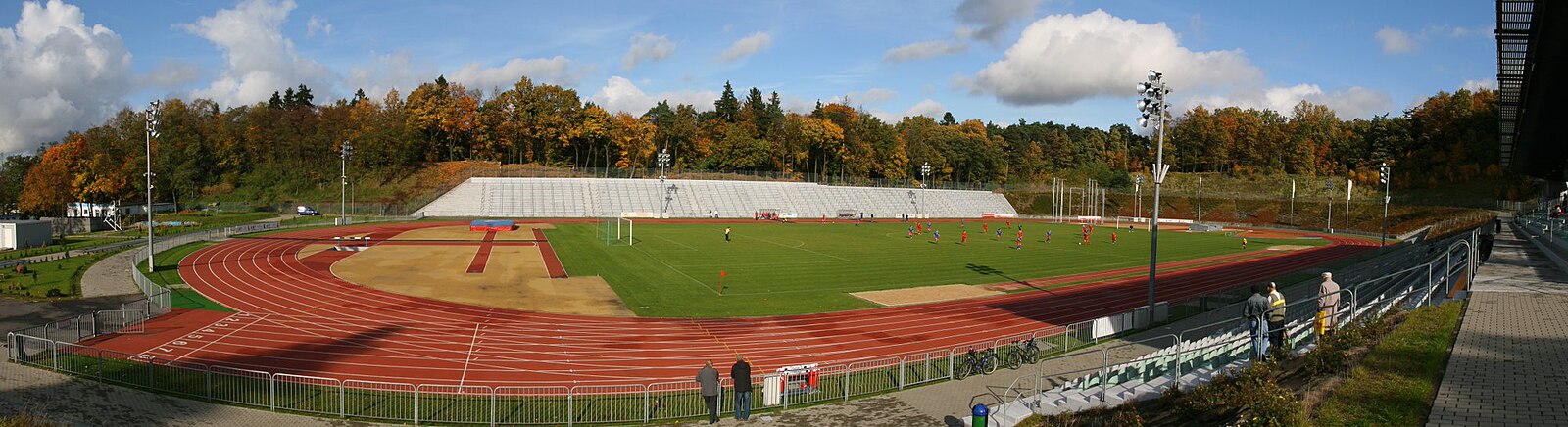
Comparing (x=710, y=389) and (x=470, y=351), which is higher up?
(x=710, y=389)

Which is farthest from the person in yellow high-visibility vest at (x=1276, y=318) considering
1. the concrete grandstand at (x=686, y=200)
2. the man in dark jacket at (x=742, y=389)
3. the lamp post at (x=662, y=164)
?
the concrete grandstand at (x=686, y=200)

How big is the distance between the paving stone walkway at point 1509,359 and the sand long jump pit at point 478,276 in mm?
20261

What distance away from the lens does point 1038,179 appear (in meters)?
128

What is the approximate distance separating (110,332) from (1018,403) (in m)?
23.8

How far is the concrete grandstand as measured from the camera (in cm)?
7875

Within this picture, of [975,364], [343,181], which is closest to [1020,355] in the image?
[975,364]

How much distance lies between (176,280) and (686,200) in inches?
2299

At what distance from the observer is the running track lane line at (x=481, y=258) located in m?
34.8

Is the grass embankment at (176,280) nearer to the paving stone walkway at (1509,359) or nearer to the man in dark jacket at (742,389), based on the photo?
the man in dark jacket at (742,389)

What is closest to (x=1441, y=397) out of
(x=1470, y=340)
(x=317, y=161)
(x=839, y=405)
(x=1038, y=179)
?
(x=1470, y=340)

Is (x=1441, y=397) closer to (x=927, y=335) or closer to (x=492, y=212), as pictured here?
(x=927, y=335)

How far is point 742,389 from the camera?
13391 mm

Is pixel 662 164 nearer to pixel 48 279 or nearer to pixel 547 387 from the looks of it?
pixel 48 279

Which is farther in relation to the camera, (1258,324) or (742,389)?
(1258,324)
